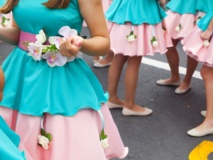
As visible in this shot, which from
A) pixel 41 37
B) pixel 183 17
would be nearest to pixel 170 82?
pixel 183 17

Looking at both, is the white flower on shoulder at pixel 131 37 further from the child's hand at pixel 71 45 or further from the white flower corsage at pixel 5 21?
the child's hand at pixel 71 45

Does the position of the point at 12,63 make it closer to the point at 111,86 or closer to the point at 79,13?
the point at 79,13

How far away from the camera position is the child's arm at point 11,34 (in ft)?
6.09

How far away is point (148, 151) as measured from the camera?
2.90m

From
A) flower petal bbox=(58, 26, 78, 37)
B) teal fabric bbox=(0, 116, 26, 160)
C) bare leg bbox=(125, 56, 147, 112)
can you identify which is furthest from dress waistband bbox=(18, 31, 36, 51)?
bare leg bbox=(125, 56, 147, 112)

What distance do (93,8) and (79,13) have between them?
0.26 ft

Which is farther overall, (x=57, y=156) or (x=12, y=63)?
(x=12, y=63)

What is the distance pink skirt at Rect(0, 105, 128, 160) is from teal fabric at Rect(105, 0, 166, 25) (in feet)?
4.48

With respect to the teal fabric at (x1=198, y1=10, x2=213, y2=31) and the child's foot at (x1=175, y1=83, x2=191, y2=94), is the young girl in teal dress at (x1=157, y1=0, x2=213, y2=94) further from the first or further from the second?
the teal fabric at (x1=198, y1=10, x2=213, y2=31)

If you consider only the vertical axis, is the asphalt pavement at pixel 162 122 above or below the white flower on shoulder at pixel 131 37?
below

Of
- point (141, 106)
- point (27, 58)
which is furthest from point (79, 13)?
point (141, 106)

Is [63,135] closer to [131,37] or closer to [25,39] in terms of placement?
[25,39]

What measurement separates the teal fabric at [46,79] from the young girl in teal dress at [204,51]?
4.38ft

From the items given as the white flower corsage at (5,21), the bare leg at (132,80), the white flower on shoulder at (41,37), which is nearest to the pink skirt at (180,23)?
the bare leg at (132,80)
